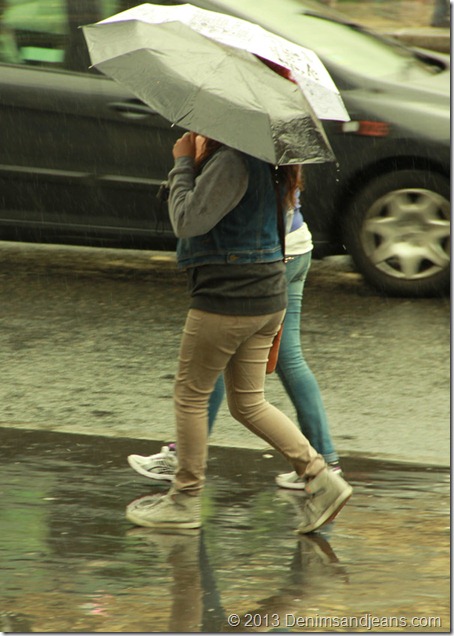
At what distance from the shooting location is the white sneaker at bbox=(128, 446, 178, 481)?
5.25 metres

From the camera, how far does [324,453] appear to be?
5.23 metres

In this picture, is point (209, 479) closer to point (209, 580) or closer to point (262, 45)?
point (209, 580)

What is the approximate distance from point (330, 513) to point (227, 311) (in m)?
0.84

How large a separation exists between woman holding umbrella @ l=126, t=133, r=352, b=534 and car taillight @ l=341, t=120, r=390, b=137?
3.78 meters

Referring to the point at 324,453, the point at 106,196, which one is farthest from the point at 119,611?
the point at 106,196

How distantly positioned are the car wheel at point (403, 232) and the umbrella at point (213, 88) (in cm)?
395

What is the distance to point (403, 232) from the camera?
27.0 ft

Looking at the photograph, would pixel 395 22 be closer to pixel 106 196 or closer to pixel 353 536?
pixel 106 196

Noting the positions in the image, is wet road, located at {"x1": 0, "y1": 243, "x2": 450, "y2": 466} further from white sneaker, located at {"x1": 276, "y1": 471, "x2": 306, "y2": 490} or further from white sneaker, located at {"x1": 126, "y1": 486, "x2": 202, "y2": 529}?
white sneaker, located at {"x1": 126, "y1": 486, "x2": 202, "y2": 529}

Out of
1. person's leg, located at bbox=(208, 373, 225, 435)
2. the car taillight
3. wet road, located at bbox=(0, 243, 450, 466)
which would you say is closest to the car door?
wet road, located at bbox=(0, 243, 450, 466)

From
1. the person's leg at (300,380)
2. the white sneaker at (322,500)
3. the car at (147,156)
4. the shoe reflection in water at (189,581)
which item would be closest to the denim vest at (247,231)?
the person's leg at (300,380)

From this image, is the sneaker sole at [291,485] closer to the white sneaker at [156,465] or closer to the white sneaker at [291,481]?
the white sneaker at [291,481]

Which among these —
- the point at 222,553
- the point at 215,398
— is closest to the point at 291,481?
the point at 215,398

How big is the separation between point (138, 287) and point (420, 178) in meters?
1.95
